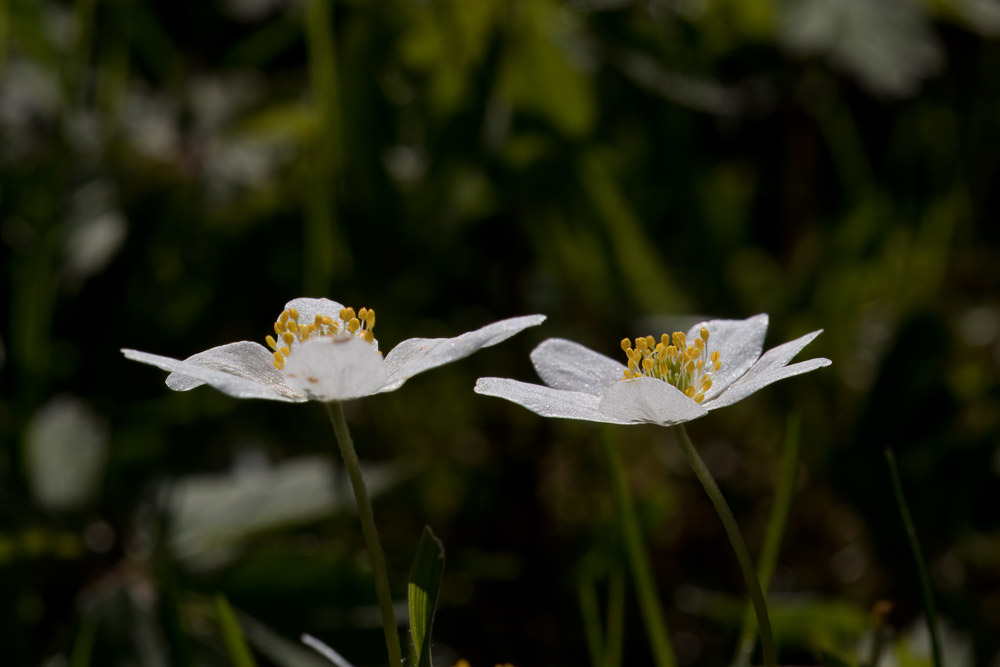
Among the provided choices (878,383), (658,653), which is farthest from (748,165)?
(658,653)

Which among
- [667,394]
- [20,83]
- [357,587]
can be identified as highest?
[667,394]

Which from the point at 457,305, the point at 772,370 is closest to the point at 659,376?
the point at 772,370

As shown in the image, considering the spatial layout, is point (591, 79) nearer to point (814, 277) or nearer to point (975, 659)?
point (814, 277)

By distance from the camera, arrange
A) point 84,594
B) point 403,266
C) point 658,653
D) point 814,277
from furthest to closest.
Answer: point 814,277 < point 403,266 < point 84,594 < point 658,653

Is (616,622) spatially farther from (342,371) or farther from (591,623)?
(342,371)

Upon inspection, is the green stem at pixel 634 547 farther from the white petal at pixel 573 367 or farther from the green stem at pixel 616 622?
the white petal at pixel 573 367
